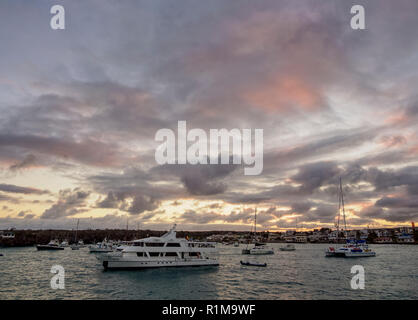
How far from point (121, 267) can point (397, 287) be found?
46038mm

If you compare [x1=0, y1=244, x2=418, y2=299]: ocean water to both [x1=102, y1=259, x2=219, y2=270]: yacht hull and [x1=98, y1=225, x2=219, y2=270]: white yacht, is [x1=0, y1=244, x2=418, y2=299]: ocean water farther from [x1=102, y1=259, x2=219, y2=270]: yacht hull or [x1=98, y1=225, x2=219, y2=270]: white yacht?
[x1=98, y1=225, x2=219, y2=270]: white yacht

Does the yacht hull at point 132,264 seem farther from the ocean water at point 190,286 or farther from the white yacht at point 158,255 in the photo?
the ocean water at point 190,286

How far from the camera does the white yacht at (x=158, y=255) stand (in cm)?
4997

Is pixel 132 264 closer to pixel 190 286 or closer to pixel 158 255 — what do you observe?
pixel 158 255

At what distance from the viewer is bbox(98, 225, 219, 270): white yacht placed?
4997 centimetres

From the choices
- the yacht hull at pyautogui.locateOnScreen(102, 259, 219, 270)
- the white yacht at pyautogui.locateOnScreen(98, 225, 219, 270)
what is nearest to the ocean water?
the yacht hull at pyautogui.locateOnScreen(102, 259, 219, 270)

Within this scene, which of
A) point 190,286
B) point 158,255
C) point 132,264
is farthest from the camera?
point 158,255

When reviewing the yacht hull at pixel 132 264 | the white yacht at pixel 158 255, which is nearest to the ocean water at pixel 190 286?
the yacht hull at pixel 132 264

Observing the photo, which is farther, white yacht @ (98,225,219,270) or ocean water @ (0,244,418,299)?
white yacht @ (98,225,219,270)

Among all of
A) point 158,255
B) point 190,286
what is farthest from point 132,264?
point 190,286

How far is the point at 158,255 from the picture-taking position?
52.7m

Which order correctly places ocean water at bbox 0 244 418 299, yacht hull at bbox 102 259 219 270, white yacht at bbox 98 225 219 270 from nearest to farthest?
ocean water at bbox 0 244 418 299, yacht hull at bbox 102 259 219 270, white yacht at bbox 98 225 219 270
